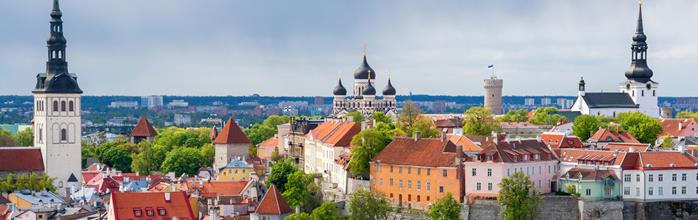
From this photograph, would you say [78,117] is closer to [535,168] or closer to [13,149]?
[13,149]

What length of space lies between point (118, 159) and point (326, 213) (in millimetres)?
58983

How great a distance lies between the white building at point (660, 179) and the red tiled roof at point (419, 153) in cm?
1027

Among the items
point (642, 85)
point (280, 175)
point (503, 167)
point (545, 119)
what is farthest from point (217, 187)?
point (642, 85)

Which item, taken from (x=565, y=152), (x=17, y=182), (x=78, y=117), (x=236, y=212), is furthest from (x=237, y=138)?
(x=565, y=152)

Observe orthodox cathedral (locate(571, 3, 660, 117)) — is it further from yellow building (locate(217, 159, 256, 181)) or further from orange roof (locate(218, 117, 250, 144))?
yellow building (locate(217, 159, 256, 181))

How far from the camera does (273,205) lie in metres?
86.1

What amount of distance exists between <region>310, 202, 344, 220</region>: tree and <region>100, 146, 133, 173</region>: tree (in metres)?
55.8

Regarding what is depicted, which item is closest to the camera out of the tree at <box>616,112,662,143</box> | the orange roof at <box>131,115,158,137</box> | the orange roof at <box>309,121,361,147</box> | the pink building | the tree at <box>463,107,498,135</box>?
the pink building

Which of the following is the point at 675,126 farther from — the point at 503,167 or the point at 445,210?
the point at 445,210

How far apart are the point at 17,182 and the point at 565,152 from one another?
4141cm

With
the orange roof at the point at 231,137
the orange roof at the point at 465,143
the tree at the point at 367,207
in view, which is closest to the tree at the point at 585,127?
the orange roof at the point at 465,143

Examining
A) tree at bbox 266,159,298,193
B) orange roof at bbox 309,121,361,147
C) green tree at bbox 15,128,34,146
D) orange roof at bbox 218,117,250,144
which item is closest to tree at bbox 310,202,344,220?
tree at bbox 266,159,298,193

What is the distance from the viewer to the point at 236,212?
9000 cm

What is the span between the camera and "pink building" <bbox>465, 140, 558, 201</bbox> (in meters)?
80.9
